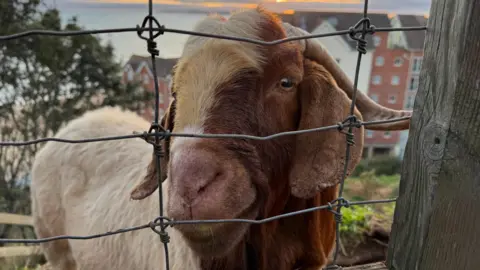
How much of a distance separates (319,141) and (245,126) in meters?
0.43

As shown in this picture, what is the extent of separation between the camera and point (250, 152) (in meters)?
2.05

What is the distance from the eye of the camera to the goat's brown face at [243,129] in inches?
71.5

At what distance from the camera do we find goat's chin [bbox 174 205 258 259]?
1.82 m

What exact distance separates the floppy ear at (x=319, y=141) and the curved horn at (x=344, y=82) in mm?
136

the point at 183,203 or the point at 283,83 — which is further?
the point at 283,83

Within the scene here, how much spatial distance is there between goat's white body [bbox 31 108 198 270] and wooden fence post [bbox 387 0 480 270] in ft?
6.21

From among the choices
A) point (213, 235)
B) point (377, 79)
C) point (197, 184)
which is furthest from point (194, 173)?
point (377, 79)

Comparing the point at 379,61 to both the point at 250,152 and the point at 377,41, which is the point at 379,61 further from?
the point at 250,152

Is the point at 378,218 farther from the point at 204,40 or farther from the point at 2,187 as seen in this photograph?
the point at 2,187

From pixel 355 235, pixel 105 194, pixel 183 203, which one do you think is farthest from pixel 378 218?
pixel 183 203

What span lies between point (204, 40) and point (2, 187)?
956cm

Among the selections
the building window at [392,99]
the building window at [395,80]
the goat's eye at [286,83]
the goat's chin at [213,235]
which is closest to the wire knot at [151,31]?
the goat's chin at [213,235]

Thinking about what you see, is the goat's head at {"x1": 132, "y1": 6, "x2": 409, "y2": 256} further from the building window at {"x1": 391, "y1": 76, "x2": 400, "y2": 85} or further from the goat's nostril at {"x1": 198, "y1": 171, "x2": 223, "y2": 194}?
the building window at {"x1": 391, "y1": 76, "x2": 400, "y2": 85}

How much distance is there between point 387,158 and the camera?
13453 mm
